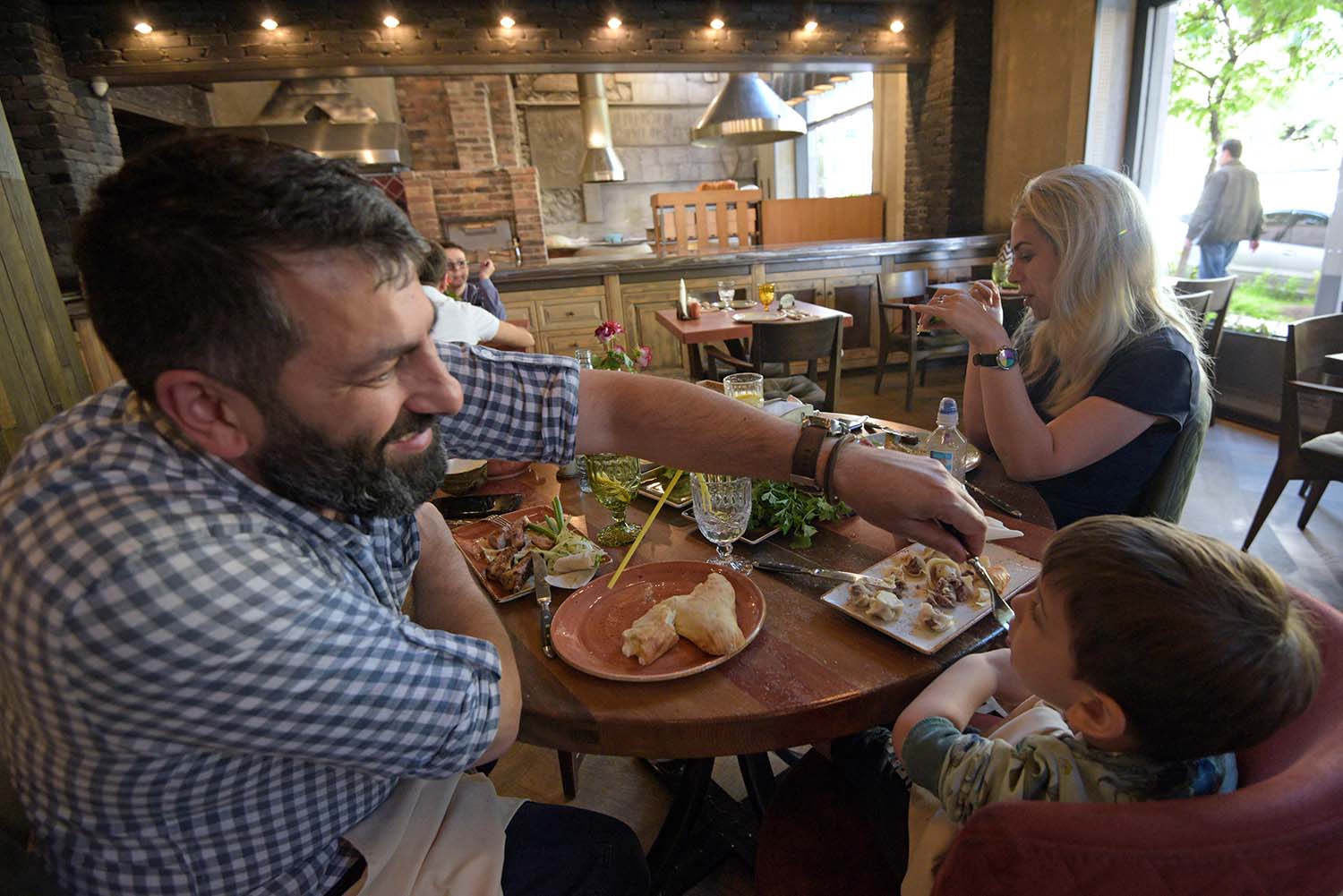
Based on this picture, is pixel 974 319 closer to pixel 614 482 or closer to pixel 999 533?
pixel 999 533

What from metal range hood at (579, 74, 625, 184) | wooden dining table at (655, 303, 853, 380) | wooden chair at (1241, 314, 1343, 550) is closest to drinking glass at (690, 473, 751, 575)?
wooden chair at (1241, 314, 1343, 550)

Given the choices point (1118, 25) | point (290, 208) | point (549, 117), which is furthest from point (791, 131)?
point (290, 208)

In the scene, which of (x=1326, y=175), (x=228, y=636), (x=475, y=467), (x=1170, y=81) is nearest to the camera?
(x=228, y=636)

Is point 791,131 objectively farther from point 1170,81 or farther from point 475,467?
point 475,467

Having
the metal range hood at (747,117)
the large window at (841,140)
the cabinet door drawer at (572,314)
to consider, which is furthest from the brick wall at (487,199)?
the large window at (841,140)

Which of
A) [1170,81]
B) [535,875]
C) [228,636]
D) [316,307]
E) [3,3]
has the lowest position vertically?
[535,875]

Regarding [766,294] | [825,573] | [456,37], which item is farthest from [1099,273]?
[456,37]

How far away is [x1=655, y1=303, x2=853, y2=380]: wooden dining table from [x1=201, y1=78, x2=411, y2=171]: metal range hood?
18.0 feet

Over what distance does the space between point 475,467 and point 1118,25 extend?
6485 millimetres

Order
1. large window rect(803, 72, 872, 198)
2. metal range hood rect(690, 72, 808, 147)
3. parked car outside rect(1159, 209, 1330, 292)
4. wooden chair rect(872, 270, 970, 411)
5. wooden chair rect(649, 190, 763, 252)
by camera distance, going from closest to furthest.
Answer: parked car outside rect(1159, 209, 1330, 292) → wooden chair rect(872, 270, 970, 411) → metal range hood rect(690, 72, 808, 147) → wooden chair rect(649, 190, 763, 252) → large window rect(803, 72, 872, 198)

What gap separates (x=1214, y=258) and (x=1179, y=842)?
594 centimetres

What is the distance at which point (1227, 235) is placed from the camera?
4.77 metres

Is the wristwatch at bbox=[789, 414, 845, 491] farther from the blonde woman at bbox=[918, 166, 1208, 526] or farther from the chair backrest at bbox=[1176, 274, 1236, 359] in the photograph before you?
the chair backrest at bbox=[1176, 274, 1236, 359]

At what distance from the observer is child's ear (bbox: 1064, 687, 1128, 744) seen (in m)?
0.73
